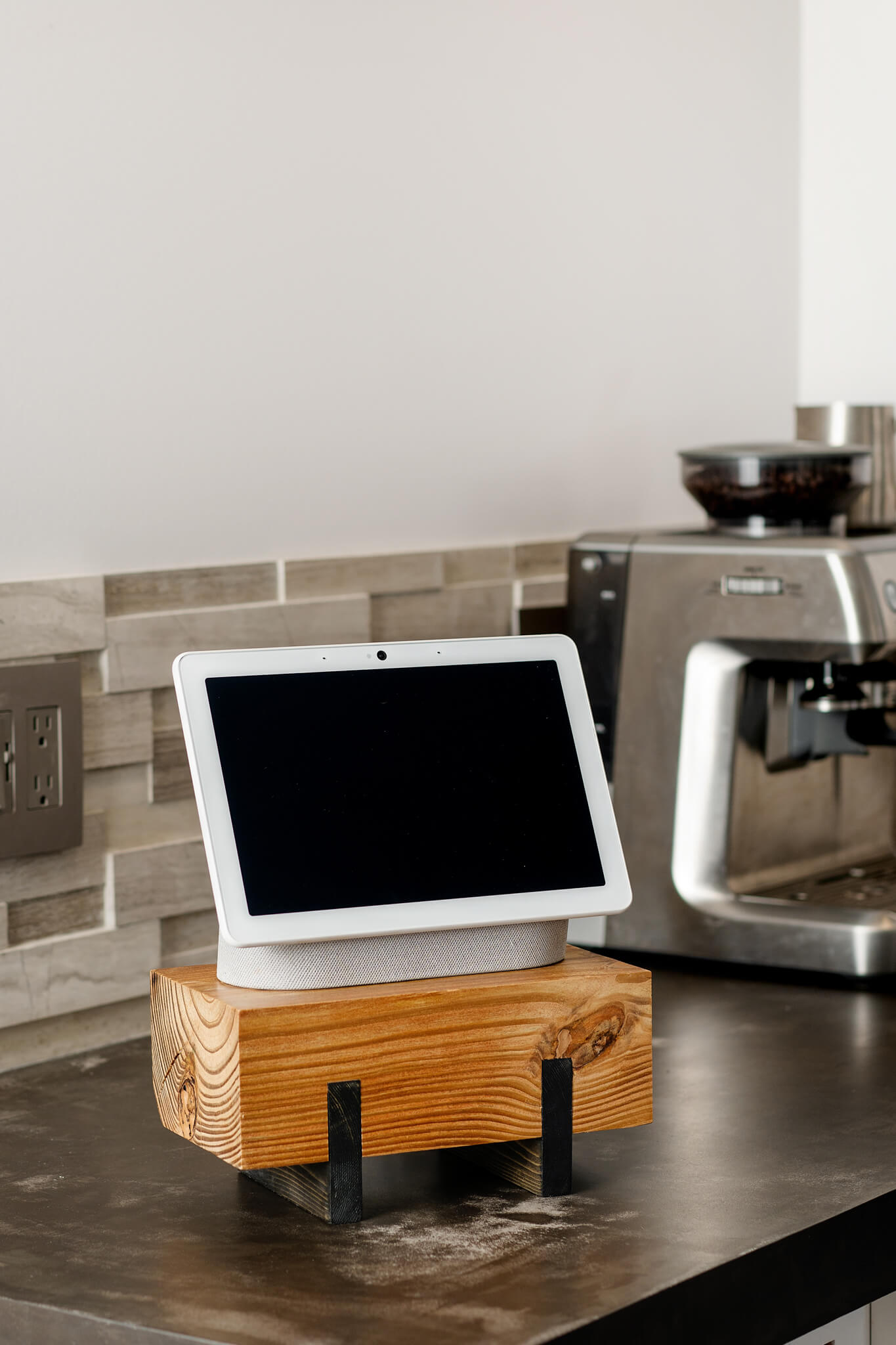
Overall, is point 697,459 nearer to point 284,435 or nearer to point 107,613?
point 284,435

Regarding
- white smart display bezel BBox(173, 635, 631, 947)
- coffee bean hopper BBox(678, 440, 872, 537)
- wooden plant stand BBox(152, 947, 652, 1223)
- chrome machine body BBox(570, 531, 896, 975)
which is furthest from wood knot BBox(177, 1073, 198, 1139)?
coffee bean hopper BBox(678, 440, 872, 537)

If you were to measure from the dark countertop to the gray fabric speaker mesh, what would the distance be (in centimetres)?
13

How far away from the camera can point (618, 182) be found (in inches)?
71.2

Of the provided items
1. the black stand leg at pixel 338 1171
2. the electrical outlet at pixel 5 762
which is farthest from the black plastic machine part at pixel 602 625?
the black stand leg at pixel 338 1171

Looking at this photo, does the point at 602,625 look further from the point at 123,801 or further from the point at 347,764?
the point at 347,764

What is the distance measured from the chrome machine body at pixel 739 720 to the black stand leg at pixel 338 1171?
0.62 meters

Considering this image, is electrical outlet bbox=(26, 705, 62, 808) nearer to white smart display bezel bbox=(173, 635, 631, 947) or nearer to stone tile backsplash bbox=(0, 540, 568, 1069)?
stone tile backsplash bbox=(0, 540, 568, 1069)

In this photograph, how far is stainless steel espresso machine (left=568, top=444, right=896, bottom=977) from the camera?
1429 mm

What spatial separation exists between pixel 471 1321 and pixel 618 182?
4.31 feet

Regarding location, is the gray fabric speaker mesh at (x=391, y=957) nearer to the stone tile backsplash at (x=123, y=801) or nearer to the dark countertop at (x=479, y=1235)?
the dark countertop at (x=479, y=1235)

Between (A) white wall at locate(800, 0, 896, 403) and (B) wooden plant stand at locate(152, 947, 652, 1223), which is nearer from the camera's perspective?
(B) wooden plant stand at locate(152, 947, 652, 1223)

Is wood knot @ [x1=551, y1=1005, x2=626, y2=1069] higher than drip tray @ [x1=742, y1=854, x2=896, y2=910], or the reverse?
wood knot @ [x1=551, y1=1005, x2=626, y2=1069]

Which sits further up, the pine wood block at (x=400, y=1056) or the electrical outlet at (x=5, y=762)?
the electrical outlet at (x=5, y=762)

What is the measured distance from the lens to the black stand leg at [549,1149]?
934 mm
